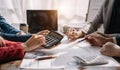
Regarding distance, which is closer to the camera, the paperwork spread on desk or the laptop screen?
the paperwork spread on desk

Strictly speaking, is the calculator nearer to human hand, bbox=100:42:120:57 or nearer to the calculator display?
the calculator display

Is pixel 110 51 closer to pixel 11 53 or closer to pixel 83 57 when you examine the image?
pixel 83 57

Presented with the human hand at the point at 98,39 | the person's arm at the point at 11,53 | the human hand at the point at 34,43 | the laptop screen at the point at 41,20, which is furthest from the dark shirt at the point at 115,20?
the person's arm at the point at 11,53

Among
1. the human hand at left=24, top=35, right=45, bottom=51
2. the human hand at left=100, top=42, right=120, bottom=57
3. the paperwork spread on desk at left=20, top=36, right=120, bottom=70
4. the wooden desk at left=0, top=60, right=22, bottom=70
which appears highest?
the human hand at left=24, top=35, right=45, bottom=51

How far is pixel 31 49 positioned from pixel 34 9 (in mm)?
978

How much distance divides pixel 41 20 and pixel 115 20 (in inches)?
28.3

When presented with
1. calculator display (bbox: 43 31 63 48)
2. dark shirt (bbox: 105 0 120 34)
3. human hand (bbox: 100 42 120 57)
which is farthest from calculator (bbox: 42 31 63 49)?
dark shirt (bbox: 105 0 120 34)

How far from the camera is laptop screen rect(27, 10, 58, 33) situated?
64.8 inches

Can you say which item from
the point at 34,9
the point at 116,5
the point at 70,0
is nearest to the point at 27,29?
the point at 34,9

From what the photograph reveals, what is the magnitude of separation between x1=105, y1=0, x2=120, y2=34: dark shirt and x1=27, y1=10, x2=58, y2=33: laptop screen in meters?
0.55

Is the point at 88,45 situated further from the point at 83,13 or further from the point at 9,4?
the point at 9,4

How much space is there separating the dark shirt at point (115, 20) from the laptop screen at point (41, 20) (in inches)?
21.7

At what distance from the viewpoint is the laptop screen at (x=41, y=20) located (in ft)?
5.40

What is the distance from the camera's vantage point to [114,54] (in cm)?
82
